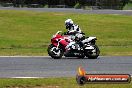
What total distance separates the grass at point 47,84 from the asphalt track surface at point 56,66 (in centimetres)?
129

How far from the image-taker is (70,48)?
2088 cm

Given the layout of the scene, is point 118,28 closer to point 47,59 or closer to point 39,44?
point 39,44

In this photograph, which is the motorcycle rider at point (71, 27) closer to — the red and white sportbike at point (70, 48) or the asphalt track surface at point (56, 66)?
the red and white sportbike at point (70, 48)

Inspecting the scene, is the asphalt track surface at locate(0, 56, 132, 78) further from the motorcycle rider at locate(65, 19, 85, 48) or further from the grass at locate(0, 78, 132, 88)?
the grass at locate(0, 78, 132, 88)

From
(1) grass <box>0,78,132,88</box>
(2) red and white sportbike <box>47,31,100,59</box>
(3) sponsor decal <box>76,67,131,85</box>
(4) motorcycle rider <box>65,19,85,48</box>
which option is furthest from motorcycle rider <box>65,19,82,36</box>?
(3) sponsor decal <box>76,67,131,85</box>

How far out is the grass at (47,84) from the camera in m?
12.4

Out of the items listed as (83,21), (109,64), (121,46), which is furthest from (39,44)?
(83,21)

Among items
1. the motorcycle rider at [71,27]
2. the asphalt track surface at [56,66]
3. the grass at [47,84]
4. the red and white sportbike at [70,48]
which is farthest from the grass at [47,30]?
the grass at [47,84]

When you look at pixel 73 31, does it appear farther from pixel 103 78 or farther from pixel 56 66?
pixel 103 78

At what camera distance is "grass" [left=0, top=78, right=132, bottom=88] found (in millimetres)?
12352

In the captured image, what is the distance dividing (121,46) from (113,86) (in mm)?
16174

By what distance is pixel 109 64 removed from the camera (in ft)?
60.6

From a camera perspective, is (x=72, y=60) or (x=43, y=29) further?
(x=43, y=29)

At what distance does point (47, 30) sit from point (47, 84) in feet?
82.6
